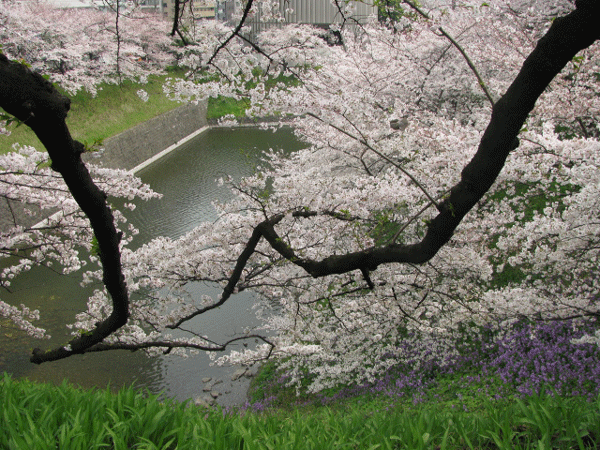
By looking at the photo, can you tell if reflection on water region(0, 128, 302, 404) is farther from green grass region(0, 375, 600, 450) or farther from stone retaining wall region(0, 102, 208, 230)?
stone retaining wall region(0, 102, 208, 230)

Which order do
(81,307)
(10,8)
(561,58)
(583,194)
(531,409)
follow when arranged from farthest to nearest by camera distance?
(10,8)
(81,307)
(583,194)
(531,409)
(561,58)

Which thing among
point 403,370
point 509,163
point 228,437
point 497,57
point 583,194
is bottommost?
point 228,437

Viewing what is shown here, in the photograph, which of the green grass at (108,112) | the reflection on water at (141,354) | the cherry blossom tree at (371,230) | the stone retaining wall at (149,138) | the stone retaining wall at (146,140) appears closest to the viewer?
the cherry blossom tree at (371,230)

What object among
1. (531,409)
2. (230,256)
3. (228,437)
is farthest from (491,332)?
(228,437)

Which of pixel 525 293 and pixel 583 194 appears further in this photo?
pixel 525 293

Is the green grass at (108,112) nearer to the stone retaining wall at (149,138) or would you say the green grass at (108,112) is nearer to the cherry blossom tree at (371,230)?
the stone retaining wall at (149,138)

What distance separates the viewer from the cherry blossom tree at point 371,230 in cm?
262

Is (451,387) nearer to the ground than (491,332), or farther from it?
nearer to the ground

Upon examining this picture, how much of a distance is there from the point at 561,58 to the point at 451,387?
427 centimetres

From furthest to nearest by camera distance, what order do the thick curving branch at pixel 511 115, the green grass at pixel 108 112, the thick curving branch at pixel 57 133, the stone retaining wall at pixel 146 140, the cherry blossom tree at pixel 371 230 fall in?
the green grass at pixel 108 112 → the stone retaining wall at pixel 146 140 → the cherry blossom tree at pixel 371 230 → the thick curving branch at pixel 57 133 → the thick curving branch at pixel 511 115

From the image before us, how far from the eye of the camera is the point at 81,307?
9453mm

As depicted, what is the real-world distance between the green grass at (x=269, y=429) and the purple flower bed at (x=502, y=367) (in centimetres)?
205

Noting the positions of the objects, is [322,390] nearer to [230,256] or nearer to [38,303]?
[230,256]

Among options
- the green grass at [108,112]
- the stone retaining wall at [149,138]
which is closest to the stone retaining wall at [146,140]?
the stone retaining wall at [149,138]
